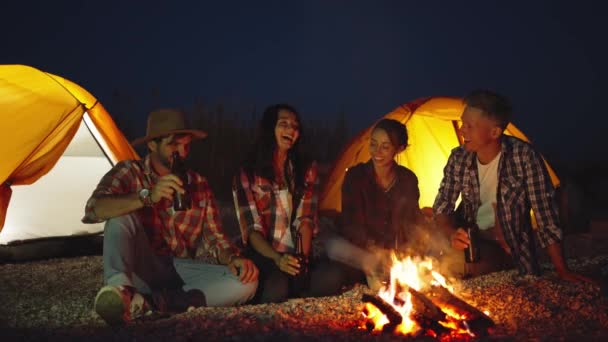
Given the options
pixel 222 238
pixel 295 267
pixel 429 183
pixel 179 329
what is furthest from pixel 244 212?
pixel 429 183

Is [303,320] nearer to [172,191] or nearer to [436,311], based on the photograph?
[436,311]

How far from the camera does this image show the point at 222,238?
13.6ft

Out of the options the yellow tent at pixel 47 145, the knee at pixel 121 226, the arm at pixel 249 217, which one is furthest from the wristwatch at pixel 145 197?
the yellow tent at pixel 47 145

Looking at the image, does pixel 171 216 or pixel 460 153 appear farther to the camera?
pixel 460 153

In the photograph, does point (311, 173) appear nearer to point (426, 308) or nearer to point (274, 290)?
point (274, 290)

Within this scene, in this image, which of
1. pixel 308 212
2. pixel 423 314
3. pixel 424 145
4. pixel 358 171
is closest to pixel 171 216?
pixel 308 212

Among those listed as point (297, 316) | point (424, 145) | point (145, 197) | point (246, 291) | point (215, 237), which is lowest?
point (297, 316)

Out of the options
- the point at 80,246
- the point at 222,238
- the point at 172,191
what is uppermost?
the point at 172,191

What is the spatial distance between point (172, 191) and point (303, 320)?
3.72 feet

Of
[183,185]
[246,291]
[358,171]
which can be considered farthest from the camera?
[358,171]

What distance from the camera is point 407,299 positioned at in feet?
11.5

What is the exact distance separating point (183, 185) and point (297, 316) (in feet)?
3.63

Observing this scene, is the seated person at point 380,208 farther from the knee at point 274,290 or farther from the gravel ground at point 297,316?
the knee at point 274,290

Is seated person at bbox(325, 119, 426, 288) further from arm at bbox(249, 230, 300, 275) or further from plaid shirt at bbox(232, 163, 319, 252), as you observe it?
arm at bbox(249, 230, 300, 275)
